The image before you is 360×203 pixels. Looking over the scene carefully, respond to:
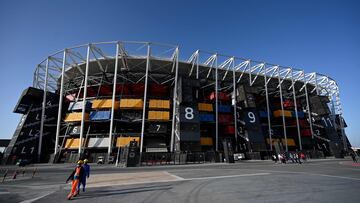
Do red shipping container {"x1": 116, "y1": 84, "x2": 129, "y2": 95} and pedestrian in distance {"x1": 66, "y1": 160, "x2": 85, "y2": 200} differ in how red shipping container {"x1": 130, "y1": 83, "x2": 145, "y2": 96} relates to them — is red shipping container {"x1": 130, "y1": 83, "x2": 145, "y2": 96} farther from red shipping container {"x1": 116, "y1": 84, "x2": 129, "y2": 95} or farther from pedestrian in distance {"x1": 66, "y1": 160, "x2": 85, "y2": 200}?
pedestrian in distance {"x1": 66, "y1": 160, "x2": 85, "y2": 200}

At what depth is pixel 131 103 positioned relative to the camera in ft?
140

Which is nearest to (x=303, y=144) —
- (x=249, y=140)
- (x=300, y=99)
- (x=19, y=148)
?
(x=300, y=99)

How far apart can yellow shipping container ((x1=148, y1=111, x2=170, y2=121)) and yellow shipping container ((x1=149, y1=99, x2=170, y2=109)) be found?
1259 millimetres

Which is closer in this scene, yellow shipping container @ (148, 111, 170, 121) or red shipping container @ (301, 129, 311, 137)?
yellow shipping container @ (148, 111, 170, 121)

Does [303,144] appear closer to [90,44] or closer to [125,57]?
[125,57]

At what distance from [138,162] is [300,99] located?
59.3 m

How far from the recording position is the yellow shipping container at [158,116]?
41.9m

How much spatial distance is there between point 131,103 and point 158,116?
6640 millimetres

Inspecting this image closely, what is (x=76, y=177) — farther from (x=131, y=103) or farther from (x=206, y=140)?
(x=206, y=140)

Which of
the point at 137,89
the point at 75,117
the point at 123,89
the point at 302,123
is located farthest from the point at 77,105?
the point at 302,123

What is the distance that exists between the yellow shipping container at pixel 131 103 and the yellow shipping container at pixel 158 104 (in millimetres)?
2191

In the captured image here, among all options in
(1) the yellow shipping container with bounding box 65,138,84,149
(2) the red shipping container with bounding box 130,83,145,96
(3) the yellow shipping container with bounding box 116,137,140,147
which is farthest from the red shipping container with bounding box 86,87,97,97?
(3) the yellow shipping container with bounding box 116,137,140,147

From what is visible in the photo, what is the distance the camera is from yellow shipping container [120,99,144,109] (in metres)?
42.3

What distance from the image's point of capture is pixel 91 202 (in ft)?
24.5
